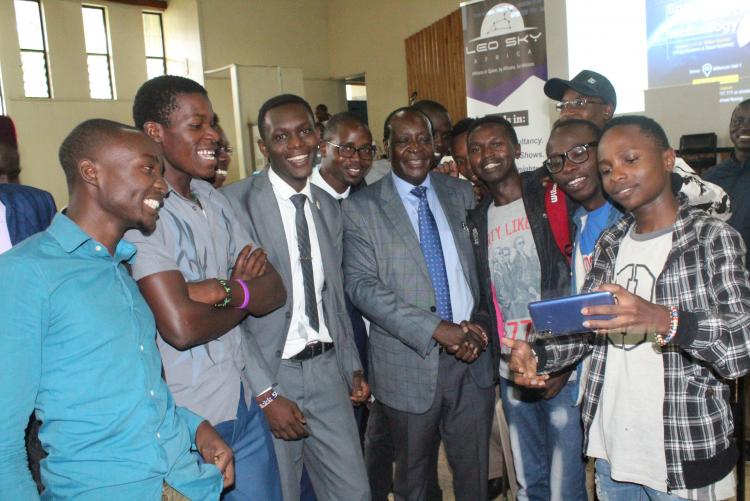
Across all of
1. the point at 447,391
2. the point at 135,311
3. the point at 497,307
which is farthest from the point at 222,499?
the point at 497,307

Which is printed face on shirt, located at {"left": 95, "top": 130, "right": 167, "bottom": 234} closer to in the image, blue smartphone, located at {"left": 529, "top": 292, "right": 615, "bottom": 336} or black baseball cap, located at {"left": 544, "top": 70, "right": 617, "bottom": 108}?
blue smartphone, located at {"left": 529, "top": 292, "right": 615, "bottom": 336}

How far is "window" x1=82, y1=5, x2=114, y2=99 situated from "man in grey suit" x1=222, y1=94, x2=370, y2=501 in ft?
46.3

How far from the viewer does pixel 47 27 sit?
13.9 meters

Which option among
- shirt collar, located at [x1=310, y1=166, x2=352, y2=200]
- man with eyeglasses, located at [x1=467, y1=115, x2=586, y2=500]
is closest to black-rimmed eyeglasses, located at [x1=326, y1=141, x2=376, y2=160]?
shirt collar, located at [x1=310, y1=166, x2=352, y2=200]

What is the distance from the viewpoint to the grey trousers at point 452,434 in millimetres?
2841

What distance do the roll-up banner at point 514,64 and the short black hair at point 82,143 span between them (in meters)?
5.65

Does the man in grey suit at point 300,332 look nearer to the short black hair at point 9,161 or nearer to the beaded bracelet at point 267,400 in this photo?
the beaded bracelet at point 267,400

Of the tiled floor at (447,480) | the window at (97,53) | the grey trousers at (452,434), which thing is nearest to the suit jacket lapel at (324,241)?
the grey trousers at (452,434)

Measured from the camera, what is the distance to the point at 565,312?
1691 mm

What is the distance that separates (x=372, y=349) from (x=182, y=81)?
155 cm

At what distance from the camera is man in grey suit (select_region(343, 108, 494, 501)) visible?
2.79 meters

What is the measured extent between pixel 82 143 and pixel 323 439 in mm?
1585

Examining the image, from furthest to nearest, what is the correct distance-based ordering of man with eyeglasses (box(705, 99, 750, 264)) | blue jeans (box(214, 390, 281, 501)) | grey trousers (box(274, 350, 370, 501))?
man with eyeglasses (box(705, 99, 750, 264)) → grey trousers (box(274, 350, 370, 501)) → blue jeans (box(214, 390, 281, 501))

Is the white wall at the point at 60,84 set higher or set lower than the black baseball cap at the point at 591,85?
higher
